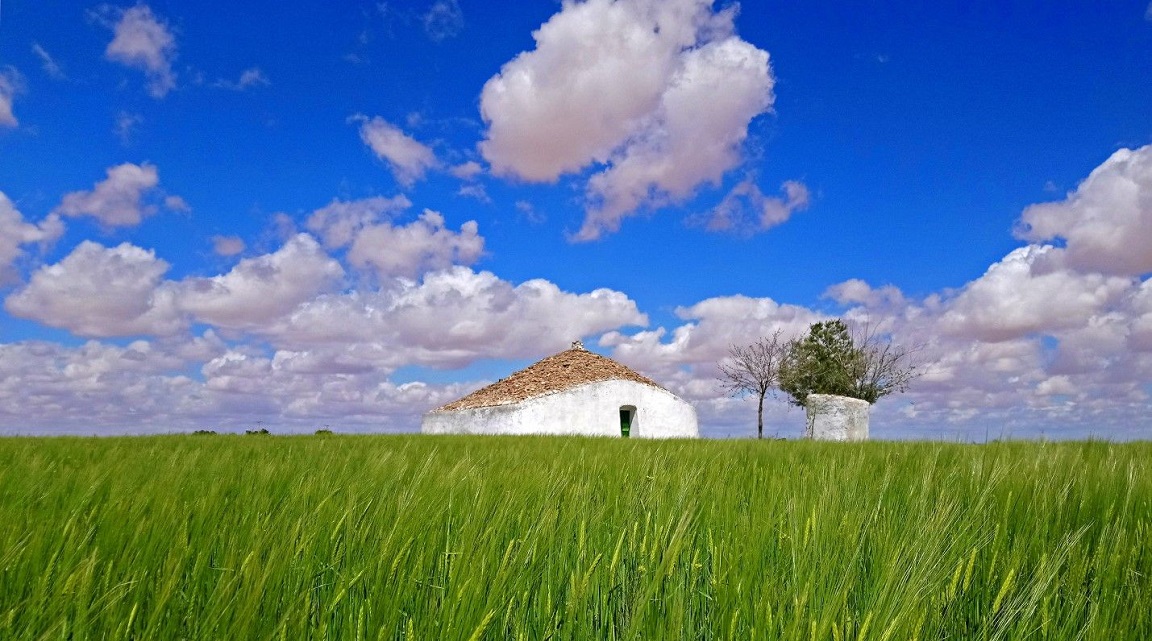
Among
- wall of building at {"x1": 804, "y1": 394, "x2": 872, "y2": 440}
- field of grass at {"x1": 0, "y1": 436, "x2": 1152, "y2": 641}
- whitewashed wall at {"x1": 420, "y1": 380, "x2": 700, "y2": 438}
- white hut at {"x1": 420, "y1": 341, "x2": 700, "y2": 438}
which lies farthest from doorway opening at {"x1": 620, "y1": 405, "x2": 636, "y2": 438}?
field of grass at {"x1": 0, "y1": 436, "x2": 1152, "y2": 641}

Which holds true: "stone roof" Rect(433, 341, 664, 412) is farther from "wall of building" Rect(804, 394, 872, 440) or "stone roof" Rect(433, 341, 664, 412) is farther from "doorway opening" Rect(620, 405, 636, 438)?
"wall of building" Rect(804, 394, 872, 440)

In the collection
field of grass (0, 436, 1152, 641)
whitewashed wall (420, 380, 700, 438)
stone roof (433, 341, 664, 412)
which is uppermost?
stone roof (433, 341, 664, 412)

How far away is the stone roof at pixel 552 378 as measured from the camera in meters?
28.8

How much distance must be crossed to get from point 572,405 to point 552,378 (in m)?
2.35

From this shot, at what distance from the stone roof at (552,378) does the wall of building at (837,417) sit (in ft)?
29.2

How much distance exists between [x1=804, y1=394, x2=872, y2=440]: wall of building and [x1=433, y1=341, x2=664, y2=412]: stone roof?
8.91 metres

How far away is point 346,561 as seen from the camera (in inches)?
72.3

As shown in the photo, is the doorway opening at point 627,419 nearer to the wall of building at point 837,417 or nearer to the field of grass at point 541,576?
the wall of building at point 837,417

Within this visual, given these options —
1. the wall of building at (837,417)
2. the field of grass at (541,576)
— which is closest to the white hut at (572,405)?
the wall of building at (837,417)

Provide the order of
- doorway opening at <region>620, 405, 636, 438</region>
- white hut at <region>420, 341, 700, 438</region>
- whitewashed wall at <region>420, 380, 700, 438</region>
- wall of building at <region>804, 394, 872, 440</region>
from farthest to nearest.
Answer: doorway opening at <region>620, 405, 636, 438</region> → white hut at <region>420, 341, 700, 438</region> → whitewashed wall at <region>420, 380, 700, 438</region> → wall of building at <region>804, 394, 872, 440</region>

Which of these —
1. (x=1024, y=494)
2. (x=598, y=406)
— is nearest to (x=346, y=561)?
(x=1024, y=494)

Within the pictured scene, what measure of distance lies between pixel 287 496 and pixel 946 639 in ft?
8.50

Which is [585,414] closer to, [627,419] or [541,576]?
[627,419]

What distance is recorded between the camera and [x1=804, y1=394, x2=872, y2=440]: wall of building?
2352cm
